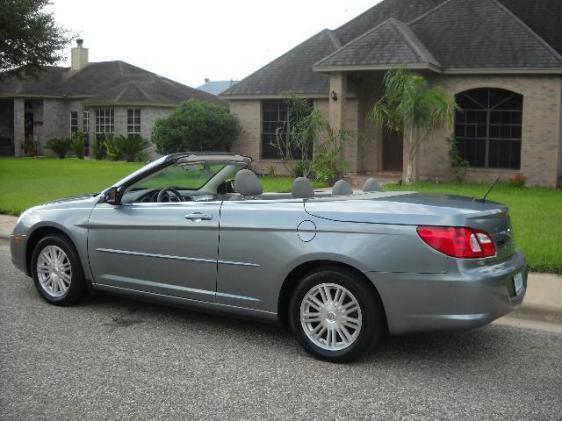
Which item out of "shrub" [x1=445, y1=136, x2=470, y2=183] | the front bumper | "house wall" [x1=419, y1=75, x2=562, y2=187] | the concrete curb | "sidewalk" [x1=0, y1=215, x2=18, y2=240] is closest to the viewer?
the concrete curb

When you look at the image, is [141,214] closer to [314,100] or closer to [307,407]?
[307,407]

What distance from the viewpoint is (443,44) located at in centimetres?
2169

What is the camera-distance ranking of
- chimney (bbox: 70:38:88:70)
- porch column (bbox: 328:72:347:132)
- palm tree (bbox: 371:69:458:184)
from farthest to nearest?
chimney (bbox: 70:38:88:70), porch column (bbox: 328:72:347:132), palm tree (bbox: 371:69:458:184)

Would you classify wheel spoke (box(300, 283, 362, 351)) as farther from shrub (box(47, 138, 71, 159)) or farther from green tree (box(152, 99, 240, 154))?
shrub (box(47, 138, 71, 159))

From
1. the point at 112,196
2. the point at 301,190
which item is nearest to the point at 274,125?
the point at 112,196

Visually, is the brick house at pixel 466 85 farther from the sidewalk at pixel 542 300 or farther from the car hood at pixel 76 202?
the car hood at pixel 76 202

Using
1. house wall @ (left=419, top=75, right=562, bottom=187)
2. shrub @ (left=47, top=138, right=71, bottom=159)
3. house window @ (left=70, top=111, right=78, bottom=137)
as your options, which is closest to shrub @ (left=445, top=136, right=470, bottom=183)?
house wall @ (left=419, top=75, right=562, bottom=187)

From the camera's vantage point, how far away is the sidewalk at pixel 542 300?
6.53m

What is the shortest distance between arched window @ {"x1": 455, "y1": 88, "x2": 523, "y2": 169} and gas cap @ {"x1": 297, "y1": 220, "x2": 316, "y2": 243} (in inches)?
648

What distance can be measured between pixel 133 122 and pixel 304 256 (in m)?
30.5

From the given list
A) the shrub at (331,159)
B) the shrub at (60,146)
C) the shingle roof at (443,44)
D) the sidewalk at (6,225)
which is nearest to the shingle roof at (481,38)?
the shingle roof at (443,44)

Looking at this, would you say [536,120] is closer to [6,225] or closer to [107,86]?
[6,225]

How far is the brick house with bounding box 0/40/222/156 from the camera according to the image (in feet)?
113

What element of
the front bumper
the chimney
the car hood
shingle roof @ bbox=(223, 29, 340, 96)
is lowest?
the front bumper
